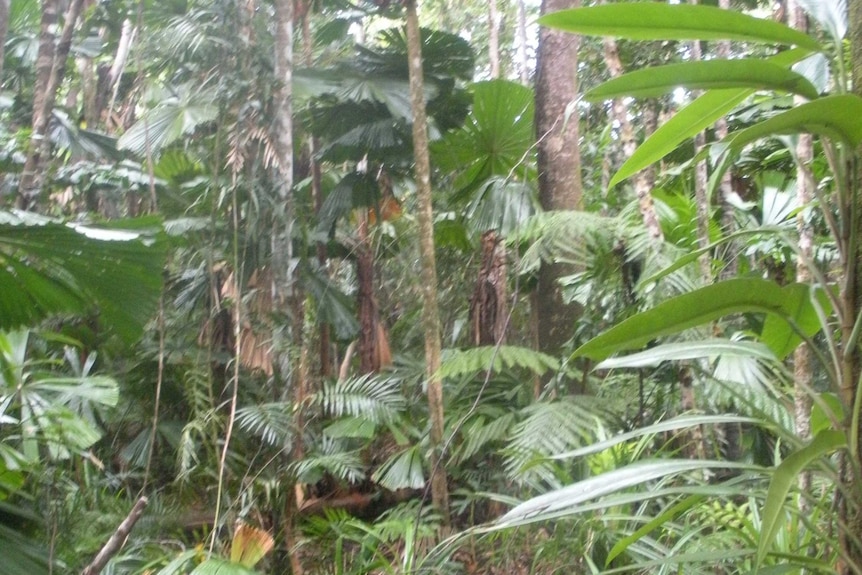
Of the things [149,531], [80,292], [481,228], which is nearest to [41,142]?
[80,292]

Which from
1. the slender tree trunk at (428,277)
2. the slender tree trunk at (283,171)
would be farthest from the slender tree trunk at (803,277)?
the slender tree trunk at (283,171)

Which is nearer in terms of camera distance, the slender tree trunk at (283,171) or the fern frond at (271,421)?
the fern frond at (271,421)

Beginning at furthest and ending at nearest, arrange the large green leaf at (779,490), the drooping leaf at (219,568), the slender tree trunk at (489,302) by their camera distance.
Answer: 1. the slender tree trunk at (489,302)
2. the drooping leaf at (219,568)
3. the large green leaf at (779,490)

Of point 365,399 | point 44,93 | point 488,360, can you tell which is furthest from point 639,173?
point 44,93

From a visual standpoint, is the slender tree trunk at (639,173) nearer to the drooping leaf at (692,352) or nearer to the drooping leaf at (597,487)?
the drooping leaf at (692,352)

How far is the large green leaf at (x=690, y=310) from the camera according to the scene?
0.88 m

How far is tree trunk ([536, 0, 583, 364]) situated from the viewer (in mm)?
3594

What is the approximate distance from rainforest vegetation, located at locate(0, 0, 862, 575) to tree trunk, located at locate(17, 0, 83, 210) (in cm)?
2

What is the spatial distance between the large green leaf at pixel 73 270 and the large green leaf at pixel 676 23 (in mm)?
1714

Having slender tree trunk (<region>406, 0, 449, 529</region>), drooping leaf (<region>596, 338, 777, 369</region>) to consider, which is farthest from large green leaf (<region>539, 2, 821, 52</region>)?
slender tree trunk (<region>406, 0, 449, 529</region>)

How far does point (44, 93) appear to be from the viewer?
134 inches

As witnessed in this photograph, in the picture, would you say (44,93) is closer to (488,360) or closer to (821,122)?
(488,360)

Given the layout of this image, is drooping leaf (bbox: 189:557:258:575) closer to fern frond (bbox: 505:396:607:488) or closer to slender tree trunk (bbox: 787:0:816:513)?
fern frond (bbox: 505:396:607:488)

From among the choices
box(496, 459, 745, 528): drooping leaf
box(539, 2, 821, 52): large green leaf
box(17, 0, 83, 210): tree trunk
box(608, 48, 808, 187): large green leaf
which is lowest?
box(496, 459, 745, 528): drooping leaf
